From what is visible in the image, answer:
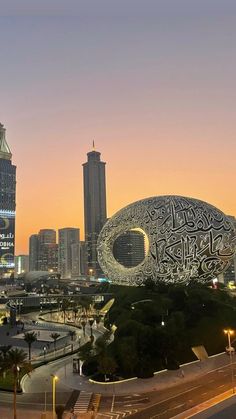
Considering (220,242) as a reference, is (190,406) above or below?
below

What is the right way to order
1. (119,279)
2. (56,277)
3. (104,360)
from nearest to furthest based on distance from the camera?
(104,360)
(119,279)
(56,277)

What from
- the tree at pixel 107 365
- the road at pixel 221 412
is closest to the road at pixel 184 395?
the road at pixel 221 412

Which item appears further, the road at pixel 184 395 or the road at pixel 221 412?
the road at pixel 184 395

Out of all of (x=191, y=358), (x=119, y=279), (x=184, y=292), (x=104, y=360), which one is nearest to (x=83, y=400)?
(x=104, y=360)

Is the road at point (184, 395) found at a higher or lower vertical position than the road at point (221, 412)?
lower

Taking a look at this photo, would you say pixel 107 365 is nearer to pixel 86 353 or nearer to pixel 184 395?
pixel 86 353

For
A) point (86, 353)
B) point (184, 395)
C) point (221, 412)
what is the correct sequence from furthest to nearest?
point (86, 353) → point (184, 395) → point (221, 412)

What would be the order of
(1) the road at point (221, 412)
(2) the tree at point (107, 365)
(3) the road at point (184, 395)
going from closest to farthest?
(1) the road at point (221, 412)
(3) the road at point (184, 395)
(2) the tree at point (107, 365)

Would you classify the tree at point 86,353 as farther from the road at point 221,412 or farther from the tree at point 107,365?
the road at point 221,412

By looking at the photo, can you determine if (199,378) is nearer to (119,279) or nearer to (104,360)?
(104,360)

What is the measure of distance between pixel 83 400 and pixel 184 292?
2802cm

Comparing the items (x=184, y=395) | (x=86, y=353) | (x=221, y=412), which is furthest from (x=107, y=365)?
(x=221, y=412)

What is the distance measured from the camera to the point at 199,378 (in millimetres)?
42062

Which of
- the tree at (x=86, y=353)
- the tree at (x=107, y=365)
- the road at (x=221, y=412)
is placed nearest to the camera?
the road at (x=221, y=412)
